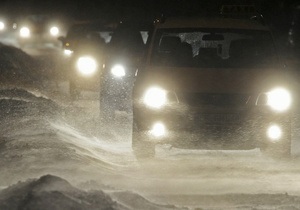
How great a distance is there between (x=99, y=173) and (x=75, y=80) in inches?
379

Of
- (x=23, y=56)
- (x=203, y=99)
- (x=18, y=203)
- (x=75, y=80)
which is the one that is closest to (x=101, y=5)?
(x=23, y=56)

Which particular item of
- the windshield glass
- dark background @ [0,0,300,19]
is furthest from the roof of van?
dark background @ [0,0,300,19]

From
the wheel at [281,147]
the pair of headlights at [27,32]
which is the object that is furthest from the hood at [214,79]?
the pair of headlights at [27,32]

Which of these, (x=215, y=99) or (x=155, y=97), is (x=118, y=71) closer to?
(x=155, y=97)

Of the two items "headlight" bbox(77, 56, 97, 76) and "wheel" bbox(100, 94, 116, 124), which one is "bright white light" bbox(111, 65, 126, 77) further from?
"headlight" bbox(77, 56, 97, 76)

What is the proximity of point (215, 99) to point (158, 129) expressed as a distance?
2.49ft

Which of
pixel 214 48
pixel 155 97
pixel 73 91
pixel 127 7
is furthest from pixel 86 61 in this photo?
pixel 127 7

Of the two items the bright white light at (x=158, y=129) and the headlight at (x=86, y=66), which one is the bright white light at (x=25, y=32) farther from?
the bright white light at (x=158, y=129)

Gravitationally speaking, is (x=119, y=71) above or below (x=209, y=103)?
above

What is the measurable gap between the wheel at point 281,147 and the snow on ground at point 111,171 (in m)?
0.10

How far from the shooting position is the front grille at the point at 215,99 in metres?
10.9

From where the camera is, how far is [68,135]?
42.9ft

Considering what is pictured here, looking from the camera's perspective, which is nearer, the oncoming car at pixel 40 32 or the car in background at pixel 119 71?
the car in background at pixel 119 71

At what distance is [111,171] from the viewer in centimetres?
1039
